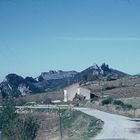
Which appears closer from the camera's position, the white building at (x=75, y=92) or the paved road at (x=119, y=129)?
the paved road at (x=119, y=129)

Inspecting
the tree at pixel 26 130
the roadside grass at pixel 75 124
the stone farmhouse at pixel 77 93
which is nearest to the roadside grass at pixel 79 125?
the roadside grass at pixel 75 124

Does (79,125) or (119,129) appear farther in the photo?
(79,125)

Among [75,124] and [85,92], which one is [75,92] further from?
[75,124]

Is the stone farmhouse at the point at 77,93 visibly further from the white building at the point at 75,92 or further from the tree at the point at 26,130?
the tree at the point at 26,130

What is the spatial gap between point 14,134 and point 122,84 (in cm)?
9350

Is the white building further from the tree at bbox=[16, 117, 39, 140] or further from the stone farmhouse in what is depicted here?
the tree at bbox=[16, 117, 39, 140]

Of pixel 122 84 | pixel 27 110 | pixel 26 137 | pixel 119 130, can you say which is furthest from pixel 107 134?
pixel 122 84

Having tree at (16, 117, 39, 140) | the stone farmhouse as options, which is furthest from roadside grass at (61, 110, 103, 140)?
the stone farmhouse

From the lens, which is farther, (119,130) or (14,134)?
(119,130)

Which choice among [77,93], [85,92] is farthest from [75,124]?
[77,93]

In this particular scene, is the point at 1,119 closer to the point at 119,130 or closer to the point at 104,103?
the point at 119,130

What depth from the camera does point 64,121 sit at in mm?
80688

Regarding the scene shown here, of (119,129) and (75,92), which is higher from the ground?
(75,92)

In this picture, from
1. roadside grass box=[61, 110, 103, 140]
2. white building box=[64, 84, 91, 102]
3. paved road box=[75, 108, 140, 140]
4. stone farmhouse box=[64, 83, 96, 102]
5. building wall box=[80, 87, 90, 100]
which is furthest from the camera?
white building box=[64, 84, 91, 102]
